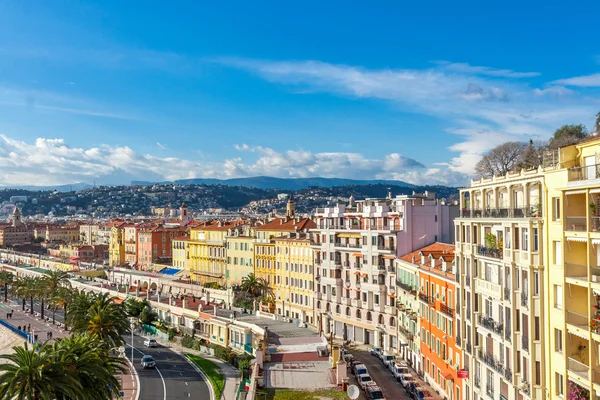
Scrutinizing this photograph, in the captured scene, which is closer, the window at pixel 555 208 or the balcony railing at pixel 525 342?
the window at pixel 555 208

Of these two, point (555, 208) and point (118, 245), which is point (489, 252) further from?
point (118, 245)

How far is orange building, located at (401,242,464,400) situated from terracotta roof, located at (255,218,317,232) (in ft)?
114

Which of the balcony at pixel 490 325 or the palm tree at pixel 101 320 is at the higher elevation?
the balcony at pixel 490 325

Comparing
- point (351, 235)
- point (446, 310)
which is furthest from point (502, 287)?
point (351, 235)

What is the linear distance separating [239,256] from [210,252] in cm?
1302

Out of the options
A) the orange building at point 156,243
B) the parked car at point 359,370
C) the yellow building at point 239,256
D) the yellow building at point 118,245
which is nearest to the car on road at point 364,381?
the parked car at point 359,370

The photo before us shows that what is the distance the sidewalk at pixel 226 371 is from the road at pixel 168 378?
1.59 meters

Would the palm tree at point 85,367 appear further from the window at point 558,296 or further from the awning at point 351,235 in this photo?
the awning at point 351,235

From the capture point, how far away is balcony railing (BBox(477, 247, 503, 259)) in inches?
1591

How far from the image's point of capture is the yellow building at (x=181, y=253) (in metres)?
128

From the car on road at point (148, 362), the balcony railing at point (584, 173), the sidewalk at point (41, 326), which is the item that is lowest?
the sidewalk at point (41, 326)

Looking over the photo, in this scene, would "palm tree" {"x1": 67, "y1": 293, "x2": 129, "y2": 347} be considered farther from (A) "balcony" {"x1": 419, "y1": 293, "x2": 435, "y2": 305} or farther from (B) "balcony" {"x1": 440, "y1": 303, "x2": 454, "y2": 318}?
(B) "balcony" {"x1": 440, "y1": 303, "x2": 454, "y2": 318}

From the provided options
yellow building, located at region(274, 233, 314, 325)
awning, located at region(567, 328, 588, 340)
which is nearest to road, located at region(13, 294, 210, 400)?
yellow building, located at region(274, 233, 314, 325)

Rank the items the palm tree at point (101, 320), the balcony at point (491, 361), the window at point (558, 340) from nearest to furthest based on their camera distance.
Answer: the window at point (558, 340) < the balcony at point (491, 361) < the palm tree at point (101, 320)
